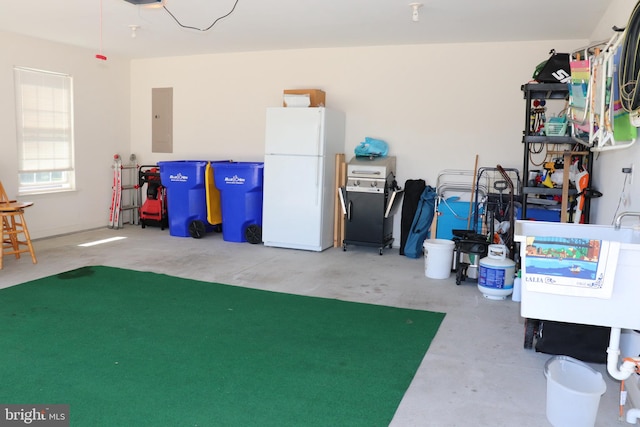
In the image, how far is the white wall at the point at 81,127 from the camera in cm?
649

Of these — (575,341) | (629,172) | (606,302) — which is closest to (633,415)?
(606,302)

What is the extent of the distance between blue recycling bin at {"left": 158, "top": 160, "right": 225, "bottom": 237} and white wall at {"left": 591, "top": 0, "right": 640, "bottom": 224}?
4.86 m

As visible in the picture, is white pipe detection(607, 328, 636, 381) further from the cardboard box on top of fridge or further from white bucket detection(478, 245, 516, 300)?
the cardboard box on top of fridge

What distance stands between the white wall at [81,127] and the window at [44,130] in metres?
0.10

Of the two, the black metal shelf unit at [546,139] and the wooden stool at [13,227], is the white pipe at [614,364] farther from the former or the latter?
the wooden stool at [13,227]

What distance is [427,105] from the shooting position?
6.73 metres

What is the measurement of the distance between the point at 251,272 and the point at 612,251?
12.7 ft

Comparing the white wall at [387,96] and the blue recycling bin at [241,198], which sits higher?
the white wall at [387,96]

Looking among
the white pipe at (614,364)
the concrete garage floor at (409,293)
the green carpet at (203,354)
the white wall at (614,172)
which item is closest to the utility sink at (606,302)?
the white pipe at (614,364)

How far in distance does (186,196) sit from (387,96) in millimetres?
3157

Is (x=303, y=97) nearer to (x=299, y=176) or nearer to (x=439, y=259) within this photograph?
(x=299, y=176)

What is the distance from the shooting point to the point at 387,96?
6.90 meters

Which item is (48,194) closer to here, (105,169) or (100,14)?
(105,169)

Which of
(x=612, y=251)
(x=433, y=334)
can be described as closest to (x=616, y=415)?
(x=612, y=251)
